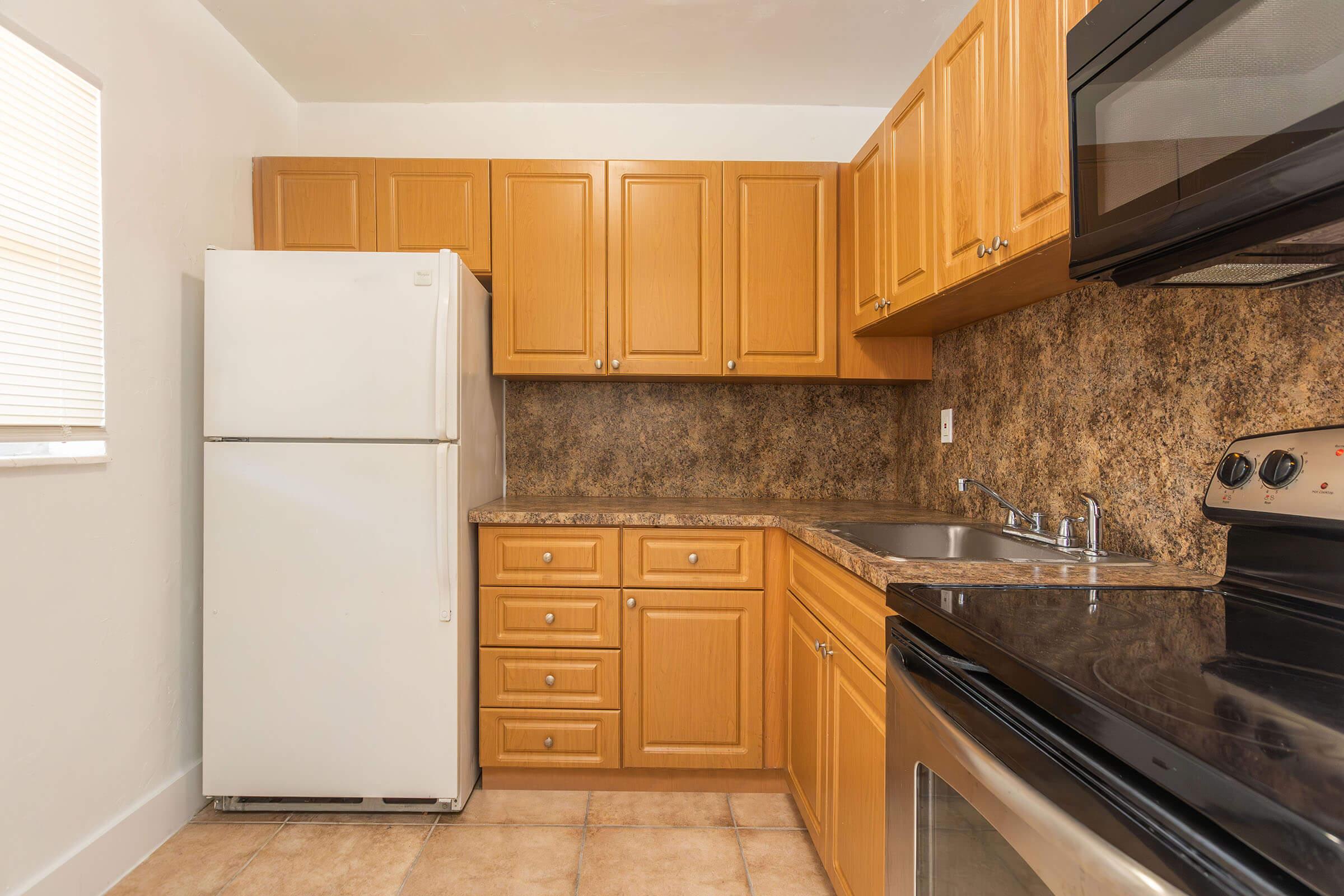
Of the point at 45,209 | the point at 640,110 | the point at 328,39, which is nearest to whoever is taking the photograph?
the point at 45,209

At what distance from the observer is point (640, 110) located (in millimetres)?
2709

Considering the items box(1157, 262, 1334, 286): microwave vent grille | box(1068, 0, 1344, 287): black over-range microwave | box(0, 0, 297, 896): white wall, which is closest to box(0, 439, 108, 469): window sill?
box(0, 0, 297, 896): white wall

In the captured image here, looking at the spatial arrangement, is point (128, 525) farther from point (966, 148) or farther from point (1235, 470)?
point (1235, 470)

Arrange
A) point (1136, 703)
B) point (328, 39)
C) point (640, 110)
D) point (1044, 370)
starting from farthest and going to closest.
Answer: point (640, 110)
point (328, 39)
point (1044, 370)
point (1136, 703)

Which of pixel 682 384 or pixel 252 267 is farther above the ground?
pixel 252 267

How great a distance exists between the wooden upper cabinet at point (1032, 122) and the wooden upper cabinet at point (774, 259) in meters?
1.04

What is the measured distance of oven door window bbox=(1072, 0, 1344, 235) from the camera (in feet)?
2.13

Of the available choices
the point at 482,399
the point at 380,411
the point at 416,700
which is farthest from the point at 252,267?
the point at 416,700

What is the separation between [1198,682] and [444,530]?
178 cm

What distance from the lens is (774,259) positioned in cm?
241

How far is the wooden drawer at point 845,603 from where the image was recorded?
4.25 feet

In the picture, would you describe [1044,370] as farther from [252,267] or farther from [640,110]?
[252,267]

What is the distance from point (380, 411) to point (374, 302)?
0.32 m

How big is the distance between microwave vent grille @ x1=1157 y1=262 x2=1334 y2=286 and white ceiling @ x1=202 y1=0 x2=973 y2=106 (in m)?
1.53
